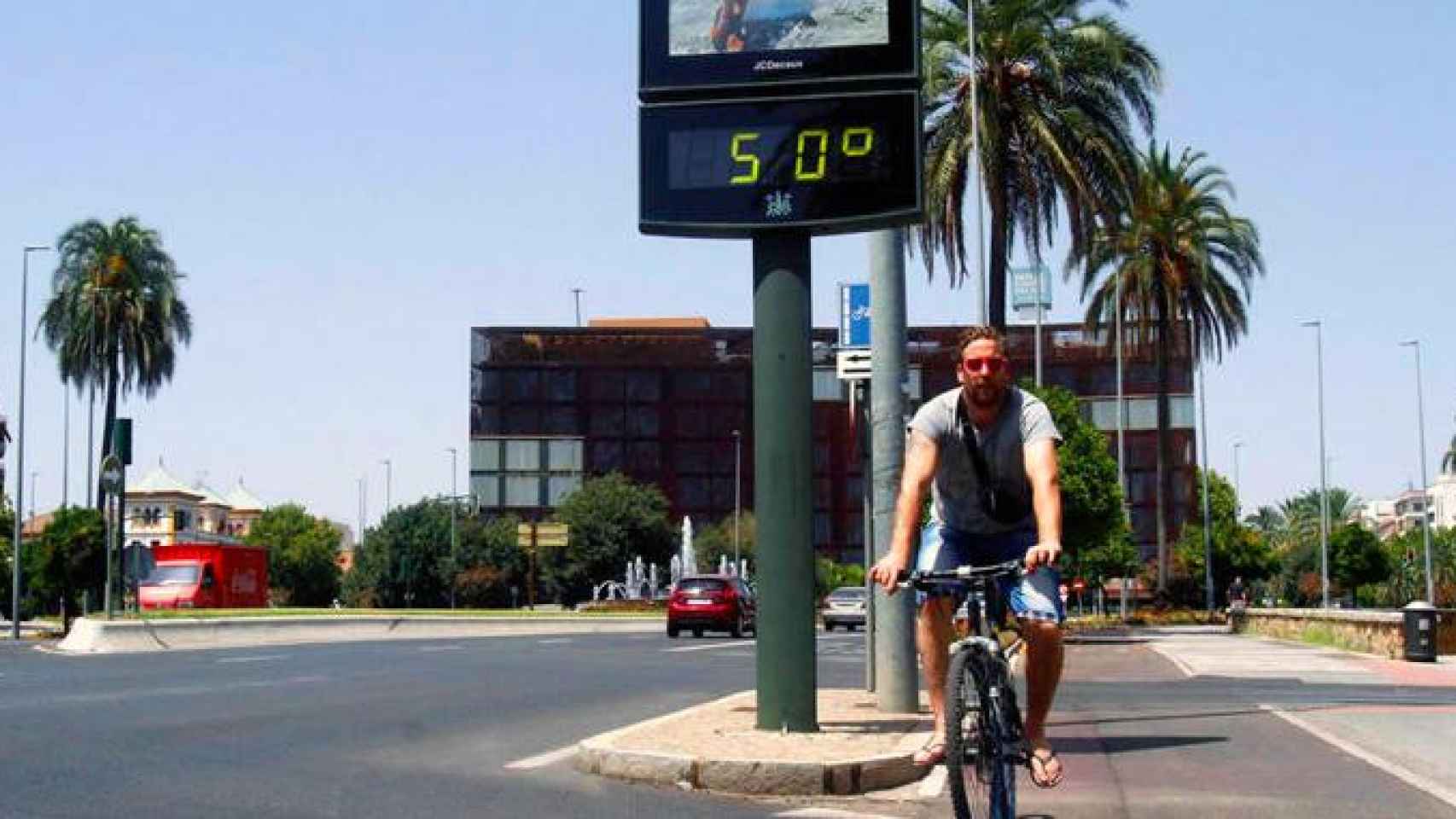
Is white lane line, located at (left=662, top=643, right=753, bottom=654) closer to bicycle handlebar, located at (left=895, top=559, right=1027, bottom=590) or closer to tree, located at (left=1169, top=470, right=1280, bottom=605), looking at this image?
bicycle handlebar, located at (left=895, top=559, right=1027, bottom=590)

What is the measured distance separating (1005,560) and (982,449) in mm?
463

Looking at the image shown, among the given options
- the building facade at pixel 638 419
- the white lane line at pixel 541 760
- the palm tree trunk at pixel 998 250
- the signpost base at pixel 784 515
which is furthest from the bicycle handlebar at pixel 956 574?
the building facade at pixel 638 419

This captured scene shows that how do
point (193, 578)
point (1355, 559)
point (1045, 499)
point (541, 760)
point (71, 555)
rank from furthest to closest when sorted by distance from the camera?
point (1355, 559), point (71, 555), point (193, 578), point (541, 760), point (1045, 499)

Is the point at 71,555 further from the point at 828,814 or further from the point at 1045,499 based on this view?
the point at 1045,499

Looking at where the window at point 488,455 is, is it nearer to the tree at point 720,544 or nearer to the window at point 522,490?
the window at point 522,490

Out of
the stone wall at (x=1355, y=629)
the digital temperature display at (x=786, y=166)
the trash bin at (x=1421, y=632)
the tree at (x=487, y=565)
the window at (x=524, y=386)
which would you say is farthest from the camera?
the window at (x=524, y=386)

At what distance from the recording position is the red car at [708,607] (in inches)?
1583

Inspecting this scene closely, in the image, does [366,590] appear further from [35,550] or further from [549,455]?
[35,550]

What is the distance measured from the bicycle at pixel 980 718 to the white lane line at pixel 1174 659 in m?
16.5

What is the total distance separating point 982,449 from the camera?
23.4 ft

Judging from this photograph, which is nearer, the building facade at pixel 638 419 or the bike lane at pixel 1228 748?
the bike lane at pixel 1228 748

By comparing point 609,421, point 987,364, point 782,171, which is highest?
point 609,421

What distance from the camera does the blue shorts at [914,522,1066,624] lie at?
6.97 metres

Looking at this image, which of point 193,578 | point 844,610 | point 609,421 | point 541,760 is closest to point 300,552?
point 609,421
